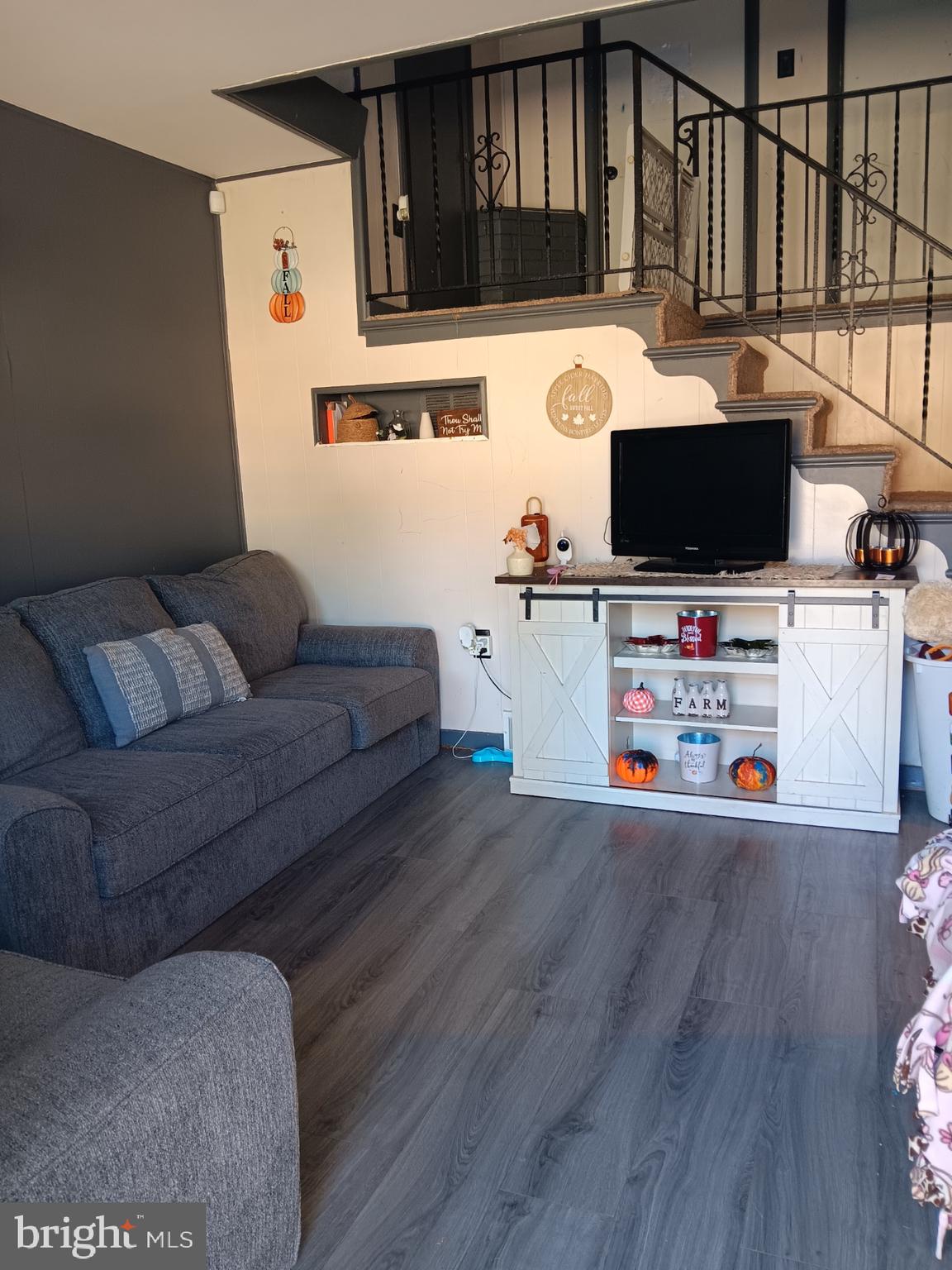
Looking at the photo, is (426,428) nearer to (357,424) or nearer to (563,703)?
(357,424)

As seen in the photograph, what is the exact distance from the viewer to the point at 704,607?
Answer: 3.87 meters

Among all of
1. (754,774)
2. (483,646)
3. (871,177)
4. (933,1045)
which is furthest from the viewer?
(871,177)

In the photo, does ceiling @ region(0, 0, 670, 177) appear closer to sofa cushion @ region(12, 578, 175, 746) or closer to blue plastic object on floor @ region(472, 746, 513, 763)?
sofa cushion @ region(12, 578, 175, 746)

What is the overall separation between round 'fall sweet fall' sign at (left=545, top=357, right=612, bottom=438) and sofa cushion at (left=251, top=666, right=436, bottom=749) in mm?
1234

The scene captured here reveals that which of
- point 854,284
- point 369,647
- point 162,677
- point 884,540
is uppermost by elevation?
point 854,284

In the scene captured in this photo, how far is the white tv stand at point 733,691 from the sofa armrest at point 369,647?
0.58 m

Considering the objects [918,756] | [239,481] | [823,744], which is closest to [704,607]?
[823,744]

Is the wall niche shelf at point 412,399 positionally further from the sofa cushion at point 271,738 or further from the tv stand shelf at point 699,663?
the sofa cushion at point 271,738

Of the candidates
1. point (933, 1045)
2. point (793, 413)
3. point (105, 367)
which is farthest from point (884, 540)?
point (105, 367)

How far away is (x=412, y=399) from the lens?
457cm

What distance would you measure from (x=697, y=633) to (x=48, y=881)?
7.85 feet

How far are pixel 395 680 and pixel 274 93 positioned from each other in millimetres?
2313

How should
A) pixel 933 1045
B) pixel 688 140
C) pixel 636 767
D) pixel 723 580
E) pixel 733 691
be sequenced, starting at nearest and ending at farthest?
pixel 933 1045 < pixel 723 580 < pixel 636 767 < pixel 733 691 < pixel 688 140

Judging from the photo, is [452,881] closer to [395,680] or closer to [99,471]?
[395,680]
